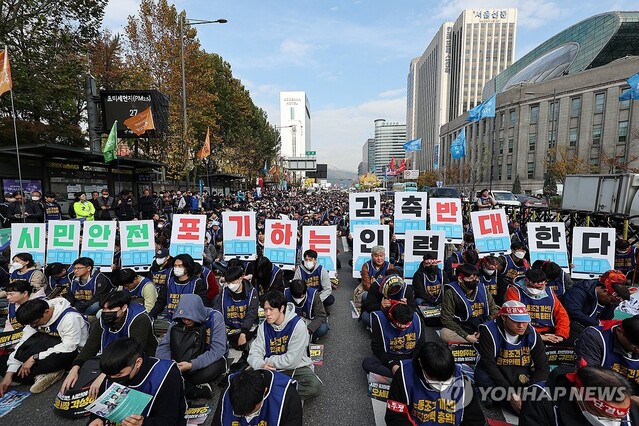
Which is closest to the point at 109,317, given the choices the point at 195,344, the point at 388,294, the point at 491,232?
the point at 195,344

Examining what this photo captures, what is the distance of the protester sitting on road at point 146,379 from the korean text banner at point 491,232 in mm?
6821

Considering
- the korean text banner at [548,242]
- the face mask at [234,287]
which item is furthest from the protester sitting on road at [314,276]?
the korean text banner at [548,242]

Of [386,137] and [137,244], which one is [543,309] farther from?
[386,137]

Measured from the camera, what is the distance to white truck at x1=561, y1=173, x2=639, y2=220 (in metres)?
11.8

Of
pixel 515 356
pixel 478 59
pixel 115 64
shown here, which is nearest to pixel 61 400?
pixel 515 356

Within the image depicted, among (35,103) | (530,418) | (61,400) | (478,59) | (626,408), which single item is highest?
(478,59)

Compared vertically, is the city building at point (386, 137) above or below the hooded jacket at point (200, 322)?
above

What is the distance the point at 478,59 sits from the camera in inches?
3932

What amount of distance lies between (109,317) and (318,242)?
4.69 metres

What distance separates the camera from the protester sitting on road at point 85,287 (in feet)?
17.8

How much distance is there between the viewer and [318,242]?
7.66 metres

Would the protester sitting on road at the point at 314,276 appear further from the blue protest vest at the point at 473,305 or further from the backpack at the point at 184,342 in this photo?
the backpack at the point at 184,342

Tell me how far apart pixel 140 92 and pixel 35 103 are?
631 centimetres

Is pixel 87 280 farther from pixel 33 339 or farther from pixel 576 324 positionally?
pixel 576 324
